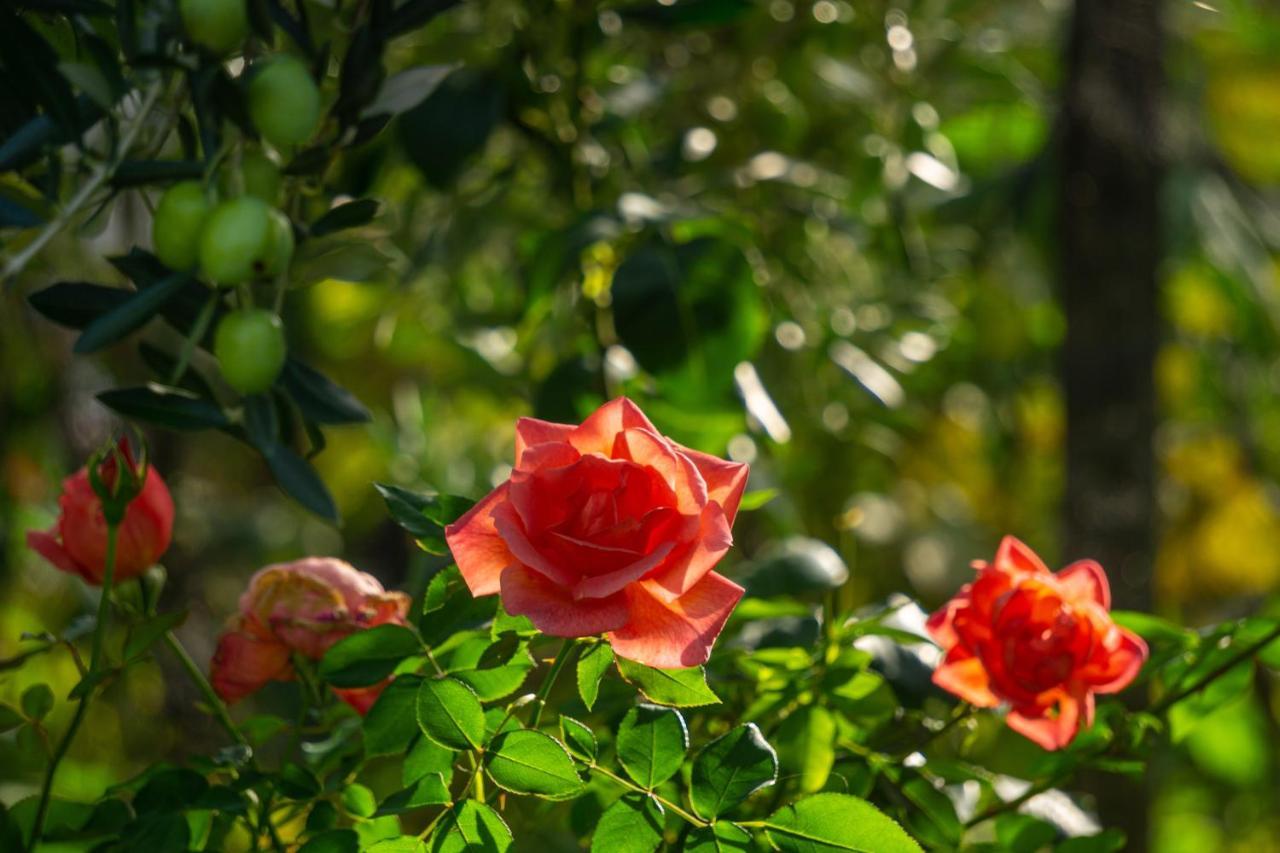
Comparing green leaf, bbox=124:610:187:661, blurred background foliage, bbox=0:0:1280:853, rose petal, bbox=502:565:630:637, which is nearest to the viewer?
rose petal, bbox=502:565:630:637

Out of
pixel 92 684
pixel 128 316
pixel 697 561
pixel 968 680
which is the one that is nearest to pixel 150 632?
pixel 92 684

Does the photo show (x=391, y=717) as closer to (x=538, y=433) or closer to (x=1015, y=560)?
(x=538, y=433)

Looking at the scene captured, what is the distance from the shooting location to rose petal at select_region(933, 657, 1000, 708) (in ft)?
1.79

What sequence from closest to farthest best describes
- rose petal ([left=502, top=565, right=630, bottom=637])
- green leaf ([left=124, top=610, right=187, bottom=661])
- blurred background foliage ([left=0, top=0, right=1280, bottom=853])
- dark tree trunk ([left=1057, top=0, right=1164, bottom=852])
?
rose petal ([left=502, top=565, right=630, bottom=637]), green leaf ([left=124, top=610, right=187, bottom=661]), blurred background foliage ([left=0, top=0, right=1280, bottom=853]), dark tree trunk ([left=1057, top=0, right=1164, bottom=852])

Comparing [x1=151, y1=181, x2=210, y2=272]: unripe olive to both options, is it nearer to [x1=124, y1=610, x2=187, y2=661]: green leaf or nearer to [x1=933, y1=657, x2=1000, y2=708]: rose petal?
[x1=124, y1=610, x2=187, y2=661]: green leaf

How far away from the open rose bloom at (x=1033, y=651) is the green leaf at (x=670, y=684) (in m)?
0.15

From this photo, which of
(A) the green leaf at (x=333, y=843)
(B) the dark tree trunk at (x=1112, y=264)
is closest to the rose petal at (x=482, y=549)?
(A) the green leaf at (x=333, y=843)

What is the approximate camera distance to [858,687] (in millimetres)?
540

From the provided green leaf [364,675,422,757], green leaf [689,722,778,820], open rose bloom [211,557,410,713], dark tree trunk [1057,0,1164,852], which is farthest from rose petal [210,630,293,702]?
dark tree trunk [1057,0,1164,852]

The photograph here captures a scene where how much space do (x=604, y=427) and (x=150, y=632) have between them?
207mm

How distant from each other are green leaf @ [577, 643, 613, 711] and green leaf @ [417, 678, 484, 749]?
36 mm

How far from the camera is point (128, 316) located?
534 millimetres

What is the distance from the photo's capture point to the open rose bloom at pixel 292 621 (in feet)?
1.80

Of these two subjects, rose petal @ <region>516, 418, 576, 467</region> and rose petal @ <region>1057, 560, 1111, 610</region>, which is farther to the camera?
rose petal @ <region>1057, 560, 1111, 610</region>
